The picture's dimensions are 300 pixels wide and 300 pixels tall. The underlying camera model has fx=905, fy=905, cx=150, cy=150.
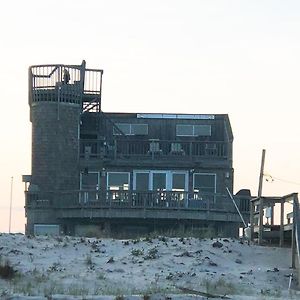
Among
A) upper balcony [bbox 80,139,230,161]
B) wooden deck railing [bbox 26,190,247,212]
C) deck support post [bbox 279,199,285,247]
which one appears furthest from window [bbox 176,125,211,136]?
deck support post [bbox 279,199,285,247]

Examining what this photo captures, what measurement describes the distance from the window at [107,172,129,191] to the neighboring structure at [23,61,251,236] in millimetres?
46

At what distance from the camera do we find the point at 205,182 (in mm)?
41781

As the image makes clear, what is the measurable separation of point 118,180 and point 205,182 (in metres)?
4.02

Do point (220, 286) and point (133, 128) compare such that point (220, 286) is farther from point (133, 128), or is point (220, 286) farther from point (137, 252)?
point (133, 128)

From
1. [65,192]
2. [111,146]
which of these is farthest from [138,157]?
[65,192]

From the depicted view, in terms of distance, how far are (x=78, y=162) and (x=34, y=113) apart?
3.19 meters

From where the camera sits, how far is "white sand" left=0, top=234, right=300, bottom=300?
1911cm

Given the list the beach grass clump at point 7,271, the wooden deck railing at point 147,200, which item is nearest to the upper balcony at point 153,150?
the wooden deck railing at point 147,200

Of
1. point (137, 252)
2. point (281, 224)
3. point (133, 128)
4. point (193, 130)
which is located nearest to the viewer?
point (137, 252)

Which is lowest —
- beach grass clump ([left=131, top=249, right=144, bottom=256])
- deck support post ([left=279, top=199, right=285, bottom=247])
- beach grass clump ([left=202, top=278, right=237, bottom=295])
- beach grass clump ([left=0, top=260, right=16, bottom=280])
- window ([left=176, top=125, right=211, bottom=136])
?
beach grass clump ([left=202, top=278, right=237, bottom=295])

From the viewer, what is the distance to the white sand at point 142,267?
19109mm

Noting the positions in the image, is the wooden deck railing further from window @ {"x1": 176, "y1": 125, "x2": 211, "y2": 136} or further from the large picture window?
window @ {"x1": 176, "y1": 125, "x2": 211, "y2": 136}

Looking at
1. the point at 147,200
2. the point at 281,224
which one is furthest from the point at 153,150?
the point at 281,224

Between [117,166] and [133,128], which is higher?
[133,128]
